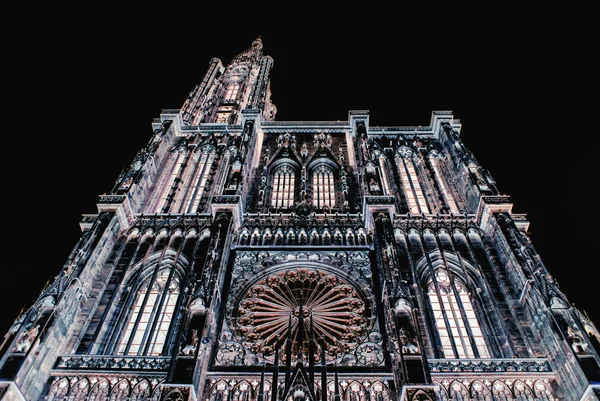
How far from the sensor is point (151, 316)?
18688 mm

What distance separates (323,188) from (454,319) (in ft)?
33.0

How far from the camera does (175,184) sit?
2631 cm

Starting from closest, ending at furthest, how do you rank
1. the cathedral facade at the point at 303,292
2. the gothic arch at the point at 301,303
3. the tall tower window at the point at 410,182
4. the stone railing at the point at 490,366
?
the cathedral facade at the point at 303,292
the stone railing at the point at 490,366
the gothic arch at the point at 301,303
the tall tower window at the point at 410,182

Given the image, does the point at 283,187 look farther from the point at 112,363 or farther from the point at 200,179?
the point at 112,363

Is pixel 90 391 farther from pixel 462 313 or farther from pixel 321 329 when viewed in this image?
pixel 462 313

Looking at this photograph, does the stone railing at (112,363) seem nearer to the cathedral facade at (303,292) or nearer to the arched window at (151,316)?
the cathedral facade at (303,292)

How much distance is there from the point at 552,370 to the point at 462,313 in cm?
353

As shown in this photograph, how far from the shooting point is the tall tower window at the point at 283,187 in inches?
986

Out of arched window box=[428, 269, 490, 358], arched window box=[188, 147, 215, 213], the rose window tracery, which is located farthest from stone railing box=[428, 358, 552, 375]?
arched window box=[188, 147, 215, 213]

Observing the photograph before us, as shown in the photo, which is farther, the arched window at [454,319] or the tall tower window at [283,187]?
the tall tower window at [283,187]

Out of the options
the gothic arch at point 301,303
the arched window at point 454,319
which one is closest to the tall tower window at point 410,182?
the arched window at point 454,319

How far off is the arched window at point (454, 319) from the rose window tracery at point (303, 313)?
98.1 inches

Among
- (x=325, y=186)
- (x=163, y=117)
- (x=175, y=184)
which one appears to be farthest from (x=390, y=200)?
(x=163, y=117)

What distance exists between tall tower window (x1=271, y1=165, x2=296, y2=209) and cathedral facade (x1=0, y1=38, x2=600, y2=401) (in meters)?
0.11
